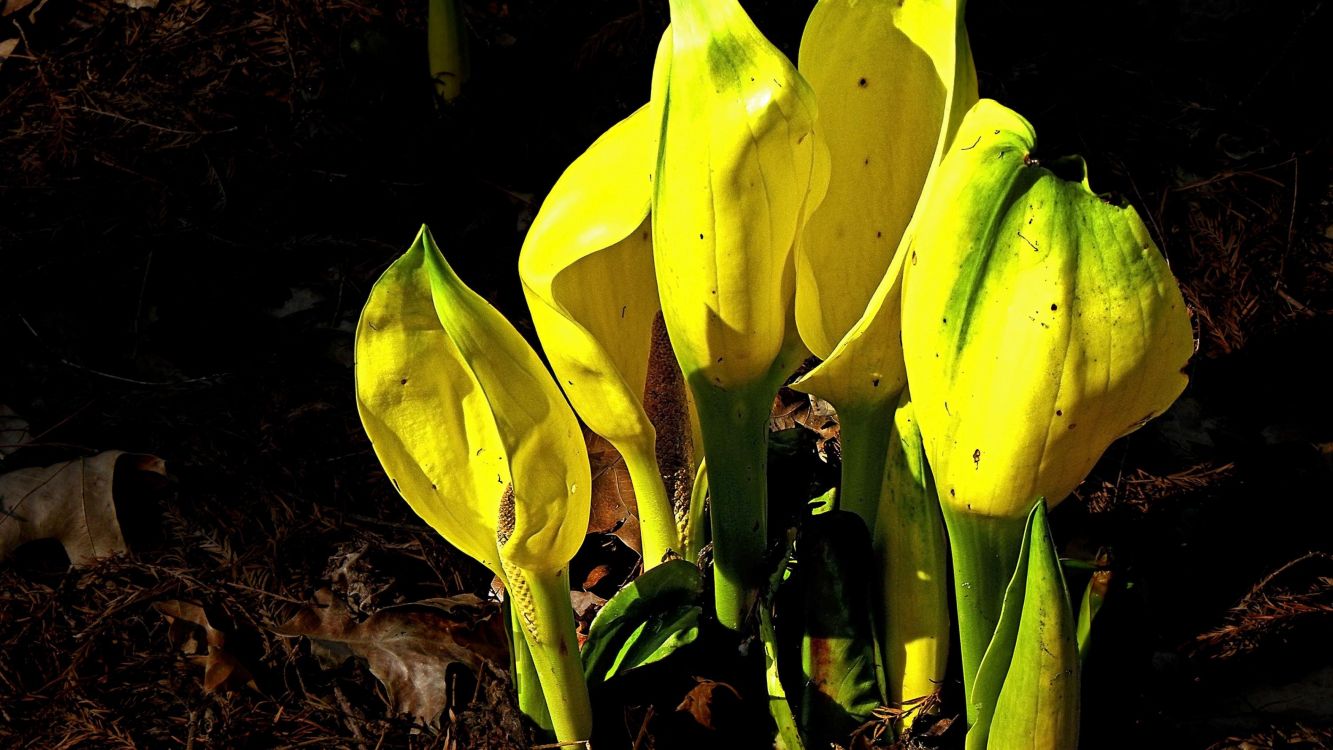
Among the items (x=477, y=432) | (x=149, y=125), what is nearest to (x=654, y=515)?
(x=477, y=432)

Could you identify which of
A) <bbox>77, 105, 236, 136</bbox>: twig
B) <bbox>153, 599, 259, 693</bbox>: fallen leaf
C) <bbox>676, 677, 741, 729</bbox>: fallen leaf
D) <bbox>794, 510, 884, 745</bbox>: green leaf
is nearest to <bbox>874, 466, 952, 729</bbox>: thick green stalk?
<bbox>794, 510, 884, 745</bbox>: green leaf

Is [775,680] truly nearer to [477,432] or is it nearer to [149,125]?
[477,432]

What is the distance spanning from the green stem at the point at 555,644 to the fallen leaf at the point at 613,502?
0.44m

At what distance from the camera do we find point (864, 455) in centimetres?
107

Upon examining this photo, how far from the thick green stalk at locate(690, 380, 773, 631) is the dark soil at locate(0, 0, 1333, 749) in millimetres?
124

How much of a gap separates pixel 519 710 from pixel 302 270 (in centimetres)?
114

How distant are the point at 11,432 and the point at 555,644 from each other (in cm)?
124

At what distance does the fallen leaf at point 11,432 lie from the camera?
185 centimetres

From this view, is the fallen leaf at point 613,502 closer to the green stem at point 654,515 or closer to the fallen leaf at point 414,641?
the fallen leaf at point 414,641

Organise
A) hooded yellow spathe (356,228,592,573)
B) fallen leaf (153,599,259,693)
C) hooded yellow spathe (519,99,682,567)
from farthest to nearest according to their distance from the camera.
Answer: fallen leaf (153,599,259,693)
hooded yellow spathe (519,99,682,567)
hooded yellow spathe (356,228,592,573)

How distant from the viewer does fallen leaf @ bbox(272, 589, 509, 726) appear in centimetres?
139

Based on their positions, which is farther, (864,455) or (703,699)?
(703,699)

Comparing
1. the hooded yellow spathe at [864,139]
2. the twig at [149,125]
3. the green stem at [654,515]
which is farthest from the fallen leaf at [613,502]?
the twig at [149,125]

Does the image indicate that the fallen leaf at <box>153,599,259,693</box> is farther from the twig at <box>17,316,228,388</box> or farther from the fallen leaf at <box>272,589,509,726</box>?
the twig at <box>17,316,228,388</box>
